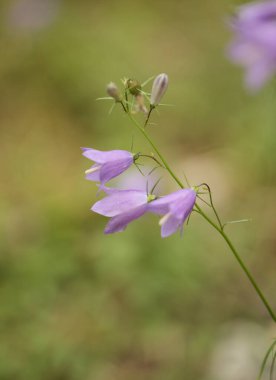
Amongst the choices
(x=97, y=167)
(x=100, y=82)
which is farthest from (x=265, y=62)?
(x=100, y=82)

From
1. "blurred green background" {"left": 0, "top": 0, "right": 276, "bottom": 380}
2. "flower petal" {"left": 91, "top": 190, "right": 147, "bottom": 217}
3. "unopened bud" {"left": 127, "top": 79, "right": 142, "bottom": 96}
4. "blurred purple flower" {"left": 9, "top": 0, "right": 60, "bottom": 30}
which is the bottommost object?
"blurred green background" {"left": 0, "top": 0, "right": 276, "bottom": 380}

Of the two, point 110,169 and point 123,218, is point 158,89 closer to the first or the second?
point 110,169

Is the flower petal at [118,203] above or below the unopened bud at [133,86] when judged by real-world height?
below

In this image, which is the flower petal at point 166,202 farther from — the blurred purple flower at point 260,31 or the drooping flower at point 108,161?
the blurred purple flower at point 260,31

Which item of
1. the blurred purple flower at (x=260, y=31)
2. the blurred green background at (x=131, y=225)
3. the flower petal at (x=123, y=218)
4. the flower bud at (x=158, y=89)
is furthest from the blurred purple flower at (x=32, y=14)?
the flower petal at (x=123, y=218)

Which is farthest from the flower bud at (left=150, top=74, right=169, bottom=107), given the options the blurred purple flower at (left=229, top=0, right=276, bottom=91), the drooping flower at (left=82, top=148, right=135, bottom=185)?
the blurred purple flower at (left=229, top=0, right=276, bottom=91)

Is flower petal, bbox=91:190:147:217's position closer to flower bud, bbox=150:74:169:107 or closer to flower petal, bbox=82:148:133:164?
flower petal, bbox=82:148:133:164

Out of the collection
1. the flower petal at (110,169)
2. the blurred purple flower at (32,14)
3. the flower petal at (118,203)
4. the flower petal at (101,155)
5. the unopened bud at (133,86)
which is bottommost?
the flower petal at (118,203)
